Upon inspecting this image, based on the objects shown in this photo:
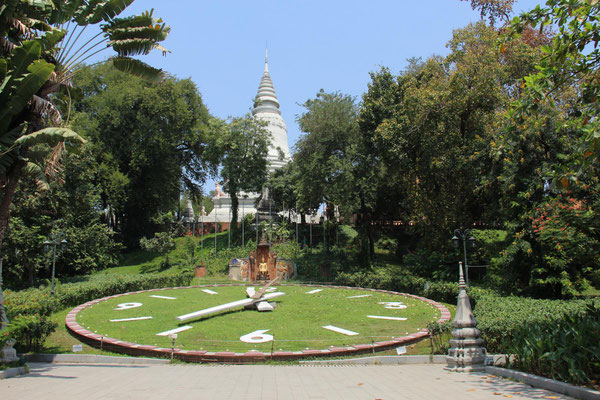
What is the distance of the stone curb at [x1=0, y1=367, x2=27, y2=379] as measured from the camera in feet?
26.1

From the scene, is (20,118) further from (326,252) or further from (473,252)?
(326,252)

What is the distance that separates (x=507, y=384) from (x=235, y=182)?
3079cm

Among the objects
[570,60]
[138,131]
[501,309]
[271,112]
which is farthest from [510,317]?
A: [271,112]

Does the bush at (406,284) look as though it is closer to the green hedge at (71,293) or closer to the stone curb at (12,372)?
the green hedge at (71,293)

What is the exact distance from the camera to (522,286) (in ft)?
56.5

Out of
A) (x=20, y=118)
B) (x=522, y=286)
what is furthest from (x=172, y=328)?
(x=522, y=286)

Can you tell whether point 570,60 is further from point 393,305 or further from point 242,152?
point 242,152

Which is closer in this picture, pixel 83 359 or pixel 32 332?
pixel 83 359

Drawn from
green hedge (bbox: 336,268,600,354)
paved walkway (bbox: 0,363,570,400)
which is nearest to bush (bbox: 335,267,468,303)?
green hedge (bbox: 336,268,600,354)

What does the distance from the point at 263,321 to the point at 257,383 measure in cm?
651

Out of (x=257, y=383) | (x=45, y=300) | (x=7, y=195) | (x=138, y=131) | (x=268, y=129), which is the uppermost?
(x=268, y=129)

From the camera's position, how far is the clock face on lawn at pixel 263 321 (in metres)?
11.1

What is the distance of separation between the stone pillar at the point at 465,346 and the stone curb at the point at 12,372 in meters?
8.80

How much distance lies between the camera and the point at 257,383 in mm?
7441
